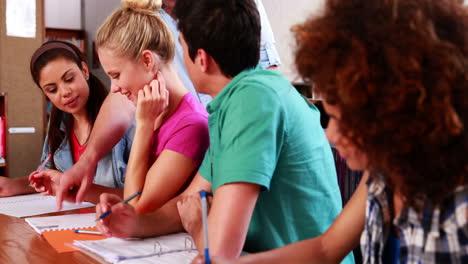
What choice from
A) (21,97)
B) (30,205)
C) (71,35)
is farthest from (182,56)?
(71,35)

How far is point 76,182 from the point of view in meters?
1.54

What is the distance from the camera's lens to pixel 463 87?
0.60 m

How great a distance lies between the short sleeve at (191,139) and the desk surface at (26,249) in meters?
0.38

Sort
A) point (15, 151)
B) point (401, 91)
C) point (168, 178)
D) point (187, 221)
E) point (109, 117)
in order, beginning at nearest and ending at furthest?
point (401, 91), point (187, 221), point (168, 178), point (109, 117), point (15, 151)

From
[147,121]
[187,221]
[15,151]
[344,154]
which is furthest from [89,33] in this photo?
[344,154]

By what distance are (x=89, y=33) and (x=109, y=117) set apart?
14.0 feet

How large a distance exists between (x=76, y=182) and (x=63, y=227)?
0.26 meters

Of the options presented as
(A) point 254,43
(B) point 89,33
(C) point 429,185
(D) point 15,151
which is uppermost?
(A) point 254,43

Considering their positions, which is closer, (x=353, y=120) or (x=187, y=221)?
(x=353, y=120)

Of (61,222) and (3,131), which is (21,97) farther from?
(61,222)

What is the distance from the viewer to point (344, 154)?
28.5 inches

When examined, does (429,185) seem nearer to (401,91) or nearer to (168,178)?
(401,91)

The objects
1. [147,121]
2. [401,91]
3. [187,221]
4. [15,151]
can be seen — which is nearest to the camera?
[401,91]

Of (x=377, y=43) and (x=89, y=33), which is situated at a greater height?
(x=377, y=43)
